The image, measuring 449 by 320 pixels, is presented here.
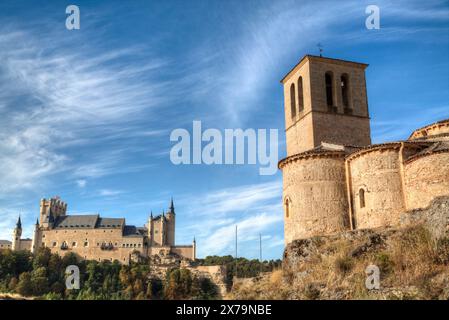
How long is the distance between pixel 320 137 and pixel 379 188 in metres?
6.96

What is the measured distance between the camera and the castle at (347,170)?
18.5 meters

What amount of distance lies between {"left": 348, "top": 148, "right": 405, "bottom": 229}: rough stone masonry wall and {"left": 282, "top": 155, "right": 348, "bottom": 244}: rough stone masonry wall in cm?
85

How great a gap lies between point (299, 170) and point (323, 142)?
426 cm

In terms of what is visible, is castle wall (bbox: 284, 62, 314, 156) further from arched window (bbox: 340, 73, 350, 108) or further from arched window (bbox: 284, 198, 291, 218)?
arched window (bbox: 284, 198, 291, 218)

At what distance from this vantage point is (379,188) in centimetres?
1947

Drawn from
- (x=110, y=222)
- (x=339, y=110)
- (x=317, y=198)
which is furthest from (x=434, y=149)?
(x=110, y=222)

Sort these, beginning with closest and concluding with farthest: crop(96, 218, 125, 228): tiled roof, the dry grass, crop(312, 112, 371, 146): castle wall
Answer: the dry grass
crop(312, 112, 371, 146): castle wall
crop(96, 218, 125, 228): tiled roof

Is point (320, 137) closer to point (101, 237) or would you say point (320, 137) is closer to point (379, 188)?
point (379, 188)

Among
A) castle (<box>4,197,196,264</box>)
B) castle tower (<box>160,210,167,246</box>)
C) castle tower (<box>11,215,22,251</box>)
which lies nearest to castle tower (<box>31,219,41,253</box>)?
castle (<box>4,197,196,264</box>)

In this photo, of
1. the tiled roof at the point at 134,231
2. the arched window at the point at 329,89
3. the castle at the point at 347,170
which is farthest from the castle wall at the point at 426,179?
the tiled roof at the point at 134,231

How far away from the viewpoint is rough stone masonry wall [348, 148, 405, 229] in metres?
19.0

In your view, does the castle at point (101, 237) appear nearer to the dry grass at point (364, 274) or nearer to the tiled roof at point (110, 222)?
the tiled roof at point (110, 222)
